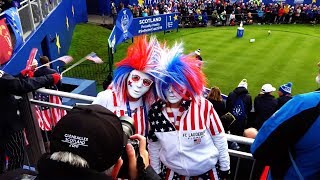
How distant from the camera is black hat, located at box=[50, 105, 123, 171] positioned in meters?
1.44

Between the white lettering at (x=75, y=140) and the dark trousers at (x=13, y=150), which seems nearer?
the white lettering at (x=75, y=140)

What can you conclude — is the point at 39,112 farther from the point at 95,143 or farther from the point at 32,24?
the point at 32,24

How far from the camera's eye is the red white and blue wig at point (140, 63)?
3004mm

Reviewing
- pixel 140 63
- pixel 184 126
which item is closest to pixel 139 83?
pixel 140 63

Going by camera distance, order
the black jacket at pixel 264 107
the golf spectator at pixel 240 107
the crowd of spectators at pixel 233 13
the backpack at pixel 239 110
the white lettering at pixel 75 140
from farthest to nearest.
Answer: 1. the crowd of spectators at pixel 233 13
2. the black jacket at pixel 264 107
3. the backpack at pixel 239 110
4. the golf spectator at pixel 240 107
5. the white lettering at pixel 75 140

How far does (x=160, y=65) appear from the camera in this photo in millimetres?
2949

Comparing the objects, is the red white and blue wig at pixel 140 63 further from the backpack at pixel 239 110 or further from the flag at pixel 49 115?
the backpack at pixel 239 110

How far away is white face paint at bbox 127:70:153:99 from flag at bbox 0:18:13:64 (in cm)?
489

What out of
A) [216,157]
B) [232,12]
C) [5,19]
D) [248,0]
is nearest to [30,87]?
[216,157]

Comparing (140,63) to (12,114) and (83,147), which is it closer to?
(12,114)

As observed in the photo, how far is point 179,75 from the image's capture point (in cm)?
285

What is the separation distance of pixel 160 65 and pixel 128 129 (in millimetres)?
1113

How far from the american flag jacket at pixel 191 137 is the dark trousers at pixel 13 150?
4.93 feet

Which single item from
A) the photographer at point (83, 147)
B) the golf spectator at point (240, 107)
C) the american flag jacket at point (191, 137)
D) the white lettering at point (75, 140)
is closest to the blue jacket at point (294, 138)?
the american flag jacket at point (191, 137)
